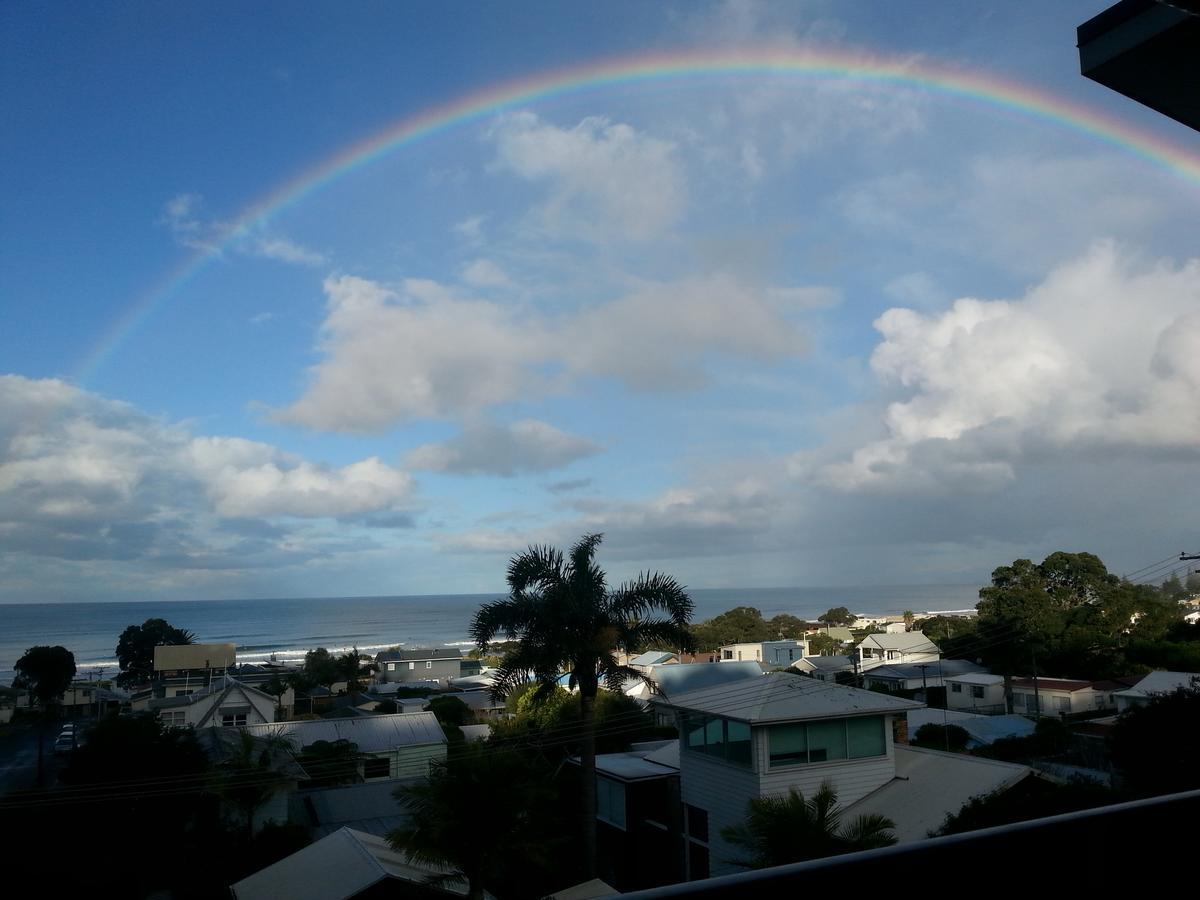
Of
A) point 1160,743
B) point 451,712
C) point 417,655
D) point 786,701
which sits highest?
point 786,701

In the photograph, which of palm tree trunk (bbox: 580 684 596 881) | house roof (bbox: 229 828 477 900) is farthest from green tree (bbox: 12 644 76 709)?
palm tree trunk (bbox: 580 684 596 881)

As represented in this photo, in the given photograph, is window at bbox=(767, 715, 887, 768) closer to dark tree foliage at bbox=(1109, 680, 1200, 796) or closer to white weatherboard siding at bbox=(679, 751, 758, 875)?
white weatherboard siding at bbox=(679, 751, 758, 875)

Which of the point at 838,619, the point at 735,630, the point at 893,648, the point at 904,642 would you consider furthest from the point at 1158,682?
the point at 838,619

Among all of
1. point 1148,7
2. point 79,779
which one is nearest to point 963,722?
point 79,779

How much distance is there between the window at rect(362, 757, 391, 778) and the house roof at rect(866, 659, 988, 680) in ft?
96.1

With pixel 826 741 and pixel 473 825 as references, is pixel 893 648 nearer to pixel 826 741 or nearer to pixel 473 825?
pixel 826 741

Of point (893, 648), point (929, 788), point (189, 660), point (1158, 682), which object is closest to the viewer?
point (929, 788)

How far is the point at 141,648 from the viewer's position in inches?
2958

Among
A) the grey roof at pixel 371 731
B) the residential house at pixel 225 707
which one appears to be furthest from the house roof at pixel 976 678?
the residential house at pixel 225 707

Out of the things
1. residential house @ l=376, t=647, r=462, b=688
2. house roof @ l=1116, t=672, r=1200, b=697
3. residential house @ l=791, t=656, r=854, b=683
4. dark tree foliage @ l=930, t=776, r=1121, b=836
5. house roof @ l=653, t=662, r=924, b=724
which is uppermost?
house roof @ l=653, t=662, r=924, b=724

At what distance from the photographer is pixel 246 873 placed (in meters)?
18.4

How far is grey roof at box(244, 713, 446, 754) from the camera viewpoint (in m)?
28.4

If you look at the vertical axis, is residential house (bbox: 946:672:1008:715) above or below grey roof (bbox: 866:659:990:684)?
below

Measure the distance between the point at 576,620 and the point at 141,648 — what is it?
69.0 metres
